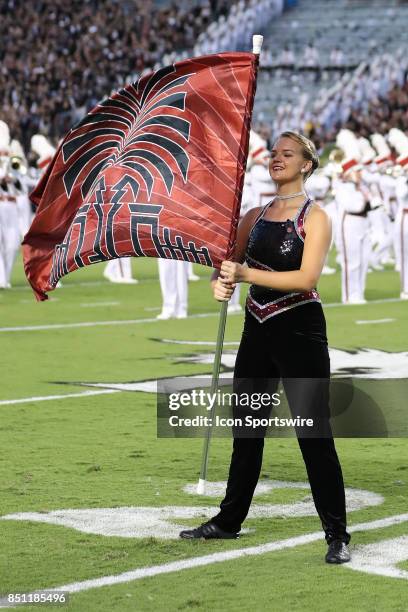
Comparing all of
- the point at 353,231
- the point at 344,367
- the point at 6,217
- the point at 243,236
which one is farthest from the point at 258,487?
the point at 6,217

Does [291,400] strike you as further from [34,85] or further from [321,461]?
[34,85]

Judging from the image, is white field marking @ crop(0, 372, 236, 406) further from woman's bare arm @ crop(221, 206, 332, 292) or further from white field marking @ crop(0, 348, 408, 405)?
woman's bare arm @ crop(221, 206, 332, 292)

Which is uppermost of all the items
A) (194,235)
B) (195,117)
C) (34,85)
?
(34,85)

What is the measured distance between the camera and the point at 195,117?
616 cm

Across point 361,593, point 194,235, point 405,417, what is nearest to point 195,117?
point 194,235

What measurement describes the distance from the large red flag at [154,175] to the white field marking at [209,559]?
112 cm

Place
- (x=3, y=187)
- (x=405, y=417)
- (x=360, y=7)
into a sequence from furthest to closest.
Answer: (x=360, y=7)
(x=3, y=187)
(x=405, y=417)

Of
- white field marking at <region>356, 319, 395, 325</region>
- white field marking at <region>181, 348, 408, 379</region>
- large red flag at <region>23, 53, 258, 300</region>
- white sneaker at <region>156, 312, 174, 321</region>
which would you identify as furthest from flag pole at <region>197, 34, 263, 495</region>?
white sneaker at <region>156, 312, 174, 321</region>

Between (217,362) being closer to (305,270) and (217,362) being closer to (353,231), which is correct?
(305,270)

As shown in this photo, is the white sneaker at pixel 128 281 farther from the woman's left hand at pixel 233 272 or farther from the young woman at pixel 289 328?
the woman's left hand at pixel 233 272

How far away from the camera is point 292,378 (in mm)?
5516

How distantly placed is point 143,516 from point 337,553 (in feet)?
3.45

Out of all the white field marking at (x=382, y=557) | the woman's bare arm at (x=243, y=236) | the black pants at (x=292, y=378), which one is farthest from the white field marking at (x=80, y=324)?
the white field marking at (x=382, y=557)

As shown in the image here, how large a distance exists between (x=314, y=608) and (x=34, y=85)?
4025 cm
